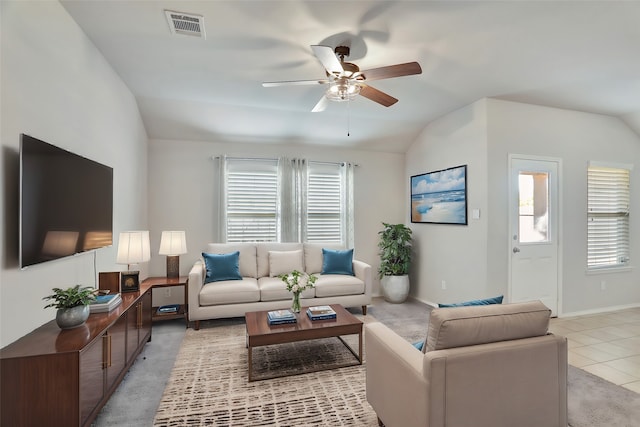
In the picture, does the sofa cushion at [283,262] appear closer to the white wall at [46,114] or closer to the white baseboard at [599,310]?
the white wall at [46,114]

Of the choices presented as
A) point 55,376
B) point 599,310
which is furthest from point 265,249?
point 599,310

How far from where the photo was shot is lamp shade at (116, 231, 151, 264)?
3045 millimetres

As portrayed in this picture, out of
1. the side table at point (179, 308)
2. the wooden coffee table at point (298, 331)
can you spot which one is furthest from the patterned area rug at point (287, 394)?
the side table at point (179, 308)

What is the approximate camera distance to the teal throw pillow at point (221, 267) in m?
4.07

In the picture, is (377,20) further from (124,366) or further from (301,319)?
(124,366)

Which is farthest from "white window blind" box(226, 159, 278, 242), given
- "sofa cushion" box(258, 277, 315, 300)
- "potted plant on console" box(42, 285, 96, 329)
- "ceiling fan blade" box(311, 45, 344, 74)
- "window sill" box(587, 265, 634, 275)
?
"window sill" box(587, 265, 634, 275)

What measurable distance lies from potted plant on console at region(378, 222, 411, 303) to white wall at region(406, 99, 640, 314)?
26cm

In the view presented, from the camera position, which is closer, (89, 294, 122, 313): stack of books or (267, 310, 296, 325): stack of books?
(89, 294, 122, 313): stack of books

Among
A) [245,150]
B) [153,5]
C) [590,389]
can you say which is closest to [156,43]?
[153,5]

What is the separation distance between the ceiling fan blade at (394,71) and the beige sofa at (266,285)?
8.56 ft

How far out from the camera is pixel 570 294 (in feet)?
14.1

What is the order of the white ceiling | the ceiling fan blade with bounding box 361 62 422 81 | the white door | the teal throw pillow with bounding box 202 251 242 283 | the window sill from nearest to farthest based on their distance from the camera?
the white ceiling → the ceiling fan blade with bounding box 361 62 422 81 → the white door → the teal throw pillow with bounding box 202 251 242 283 → the window sill

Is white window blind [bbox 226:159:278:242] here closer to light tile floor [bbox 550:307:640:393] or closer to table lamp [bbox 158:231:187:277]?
table lamp [bbox 158:231:187:277]

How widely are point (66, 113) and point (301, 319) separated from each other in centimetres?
255
